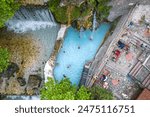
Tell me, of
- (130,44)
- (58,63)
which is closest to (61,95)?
(58,63)

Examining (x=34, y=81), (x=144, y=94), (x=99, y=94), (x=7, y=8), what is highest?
(x=7, y=8)

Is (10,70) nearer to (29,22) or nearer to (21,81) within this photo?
(21,81)

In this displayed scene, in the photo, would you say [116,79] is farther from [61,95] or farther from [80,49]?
[61,95]

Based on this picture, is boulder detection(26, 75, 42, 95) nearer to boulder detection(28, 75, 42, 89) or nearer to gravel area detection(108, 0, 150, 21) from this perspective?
boulder detection(28, 75, 42, 89)

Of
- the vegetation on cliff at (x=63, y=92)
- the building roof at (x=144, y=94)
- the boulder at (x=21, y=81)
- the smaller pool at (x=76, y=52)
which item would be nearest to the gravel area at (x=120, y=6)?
the smaller pool at (x=76, y=52)

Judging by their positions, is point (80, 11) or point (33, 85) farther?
point (33, 85)

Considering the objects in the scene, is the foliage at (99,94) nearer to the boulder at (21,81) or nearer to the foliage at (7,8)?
the boulder at (21,81)

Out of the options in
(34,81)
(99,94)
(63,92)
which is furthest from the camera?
(34,81)

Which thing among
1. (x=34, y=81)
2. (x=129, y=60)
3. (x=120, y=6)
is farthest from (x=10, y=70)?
(x=120, y=6)
